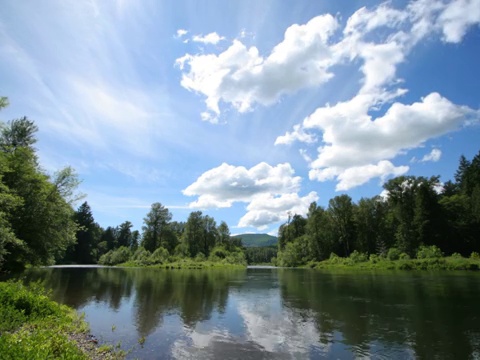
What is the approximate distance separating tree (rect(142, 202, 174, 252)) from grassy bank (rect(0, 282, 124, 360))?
337 ft

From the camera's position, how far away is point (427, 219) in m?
74.1

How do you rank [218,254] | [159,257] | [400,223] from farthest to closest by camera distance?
[218,254], [159,257], [400,223]

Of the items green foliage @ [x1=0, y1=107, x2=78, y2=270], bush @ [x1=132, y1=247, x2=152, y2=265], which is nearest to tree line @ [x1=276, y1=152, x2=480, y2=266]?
bush @ [x1=132, y1=247, x2=152, y2=265]

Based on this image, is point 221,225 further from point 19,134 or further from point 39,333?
point 39,333

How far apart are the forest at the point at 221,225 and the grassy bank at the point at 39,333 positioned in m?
10.2

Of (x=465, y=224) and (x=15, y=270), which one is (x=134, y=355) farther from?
(x=465, y=224)

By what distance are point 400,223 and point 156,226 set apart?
264ft

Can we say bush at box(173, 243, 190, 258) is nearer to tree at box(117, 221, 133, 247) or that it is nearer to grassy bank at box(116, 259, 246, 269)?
grassy bank at box(116, 259, 246, 269)

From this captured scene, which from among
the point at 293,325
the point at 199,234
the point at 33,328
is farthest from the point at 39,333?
the point at 199,234

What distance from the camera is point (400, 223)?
81875 mm

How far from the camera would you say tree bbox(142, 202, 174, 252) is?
11644 centimetres

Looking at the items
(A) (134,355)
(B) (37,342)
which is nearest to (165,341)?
(A) (134,355)

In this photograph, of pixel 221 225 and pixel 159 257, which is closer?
pixel 159 257

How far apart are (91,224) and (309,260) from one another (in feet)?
289
